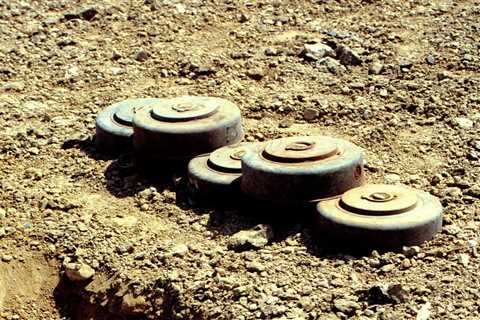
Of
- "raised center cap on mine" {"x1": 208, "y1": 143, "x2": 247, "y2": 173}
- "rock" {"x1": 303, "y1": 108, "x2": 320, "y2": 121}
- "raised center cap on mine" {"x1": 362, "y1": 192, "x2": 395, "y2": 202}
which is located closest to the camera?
"raised center cap on mine" {"x1": 362, "y1": 192, "x2": 395, "y2": 202}

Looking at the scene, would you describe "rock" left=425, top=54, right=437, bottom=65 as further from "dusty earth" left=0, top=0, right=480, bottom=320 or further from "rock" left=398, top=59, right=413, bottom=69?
"rock" left=398, top=59, right=413, bottom=69

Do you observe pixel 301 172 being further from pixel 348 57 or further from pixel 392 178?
pixel 348 57

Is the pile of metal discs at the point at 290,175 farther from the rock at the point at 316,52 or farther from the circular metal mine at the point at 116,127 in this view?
the rock at the point at 316,52

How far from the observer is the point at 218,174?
19.2ft

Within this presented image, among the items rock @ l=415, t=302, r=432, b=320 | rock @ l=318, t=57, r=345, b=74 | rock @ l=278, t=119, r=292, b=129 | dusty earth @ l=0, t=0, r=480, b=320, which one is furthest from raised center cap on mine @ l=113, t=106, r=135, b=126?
rock @ l=415, t=302, r=432, b=320

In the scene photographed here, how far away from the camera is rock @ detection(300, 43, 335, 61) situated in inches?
319

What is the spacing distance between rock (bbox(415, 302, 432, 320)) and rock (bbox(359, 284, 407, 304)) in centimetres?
12

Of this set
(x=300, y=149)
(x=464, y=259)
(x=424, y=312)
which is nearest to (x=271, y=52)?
(x=300, y=149)

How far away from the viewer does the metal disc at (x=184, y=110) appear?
20.3 ft

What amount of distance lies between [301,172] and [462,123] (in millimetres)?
2116

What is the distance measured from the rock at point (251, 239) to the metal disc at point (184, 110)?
1.09 metres

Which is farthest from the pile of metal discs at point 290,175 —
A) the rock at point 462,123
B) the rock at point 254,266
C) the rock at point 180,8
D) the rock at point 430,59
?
the rock at point 180,8

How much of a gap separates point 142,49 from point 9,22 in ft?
6.14

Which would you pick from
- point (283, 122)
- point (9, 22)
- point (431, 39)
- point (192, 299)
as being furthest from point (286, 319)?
point (9, 22)
